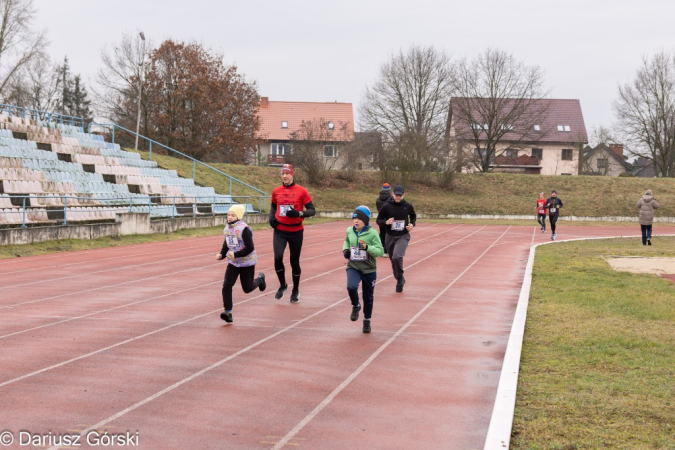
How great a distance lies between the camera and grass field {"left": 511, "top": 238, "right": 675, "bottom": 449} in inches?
206

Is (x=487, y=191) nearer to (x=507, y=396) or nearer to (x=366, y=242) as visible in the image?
(x=366, y=242)

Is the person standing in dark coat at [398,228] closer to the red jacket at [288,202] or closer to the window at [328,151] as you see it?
the red jacket at [288,202]

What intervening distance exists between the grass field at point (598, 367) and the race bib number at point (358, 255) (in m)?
2.13

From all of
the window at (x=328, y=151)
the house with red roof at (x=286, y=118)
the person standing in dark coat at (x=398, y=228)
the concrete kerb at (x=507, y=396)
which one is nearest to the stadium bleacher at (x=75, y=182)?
the person standing in dark coat at (x=398, y=228)

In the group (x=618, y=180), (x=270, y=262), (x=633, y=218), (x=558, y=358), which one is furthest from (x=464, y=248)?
(x=618, y=180)

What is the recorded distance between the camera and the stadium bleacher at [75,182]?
79.5 ft

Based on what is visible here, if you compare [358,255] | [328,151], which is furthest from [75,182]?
[328,151]

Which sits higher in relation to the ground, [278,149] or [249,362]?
[278,149]

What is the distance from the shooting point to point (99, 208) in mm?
25656

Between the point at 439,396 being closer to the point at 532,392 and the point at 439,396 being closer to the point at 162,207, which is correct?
the point at 532,392

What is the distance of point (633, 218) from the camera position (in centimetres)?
4962

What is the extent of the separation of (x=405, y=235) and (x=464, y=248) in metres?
11.1

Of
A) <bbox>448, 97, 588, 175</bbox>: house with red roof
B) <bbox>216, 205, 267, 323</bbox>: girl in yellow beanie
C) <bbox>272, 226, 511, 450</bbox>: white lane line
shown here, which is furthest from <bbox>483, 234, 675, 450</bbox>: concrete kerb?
<bbox>448, 97, 588, 175</bbox>: house with red roof

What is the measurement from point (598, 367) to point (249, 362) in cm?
338
